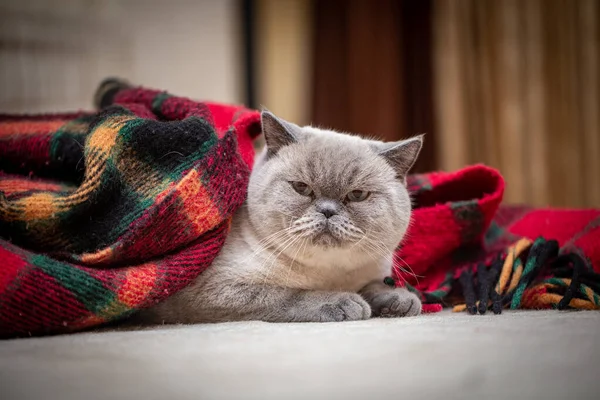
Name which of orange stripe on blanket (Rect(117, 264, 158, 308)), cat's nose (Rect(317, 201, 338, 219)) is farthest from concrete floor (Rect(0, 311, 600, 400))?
cat's nose (Rect(317, 201, 338, 219))

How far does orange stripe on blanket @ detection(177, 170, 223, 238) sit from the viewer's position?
1.15 meters

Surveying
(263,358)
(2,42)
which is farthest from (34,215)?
(2,42)

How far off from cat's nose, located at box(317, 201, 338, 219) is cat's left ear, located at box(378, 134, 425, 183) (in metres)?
0.23

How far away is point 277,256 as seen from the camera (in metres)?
1.31

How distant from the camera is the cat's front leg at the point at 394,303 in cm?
128

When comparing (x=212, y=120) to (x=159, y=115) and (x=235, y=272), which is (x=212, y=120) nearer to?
(x=159, y=115)

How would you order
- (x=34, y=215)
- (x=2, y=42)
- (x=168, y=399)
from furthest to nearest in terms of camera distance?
(x=2, y=42), (x=34, y=215), (x=168, y=399)

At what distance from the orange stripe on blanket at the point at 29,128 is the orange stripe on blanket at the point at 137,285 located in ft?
1.68

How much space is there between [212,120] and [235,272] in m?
0.39

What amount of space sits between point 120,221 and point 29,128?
47cm

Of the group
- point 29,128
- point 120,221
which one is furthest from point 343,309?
point 29,128

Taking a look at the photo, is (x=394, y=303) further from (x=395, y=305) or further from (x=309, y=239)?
(x=309, y=239)

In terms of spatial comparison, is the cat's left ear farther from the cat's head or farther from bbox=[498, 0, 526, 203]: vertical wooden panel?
bbox=[498, 0, 526, 203]: vertical wooden panel

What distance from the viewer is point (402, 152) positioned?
A: 1382 millimetres
